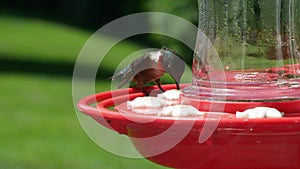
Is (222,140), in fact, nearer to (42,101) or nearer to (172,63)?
(172,63)

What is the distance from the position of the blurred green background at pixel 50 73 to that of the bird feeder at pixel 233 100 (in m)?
1.30

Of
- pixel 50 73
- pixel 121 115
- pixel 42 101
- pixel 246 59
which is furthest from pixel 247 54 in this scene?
pixel 50 73

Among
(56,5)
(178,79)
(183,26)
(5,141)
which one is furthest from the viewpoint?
(56,5)

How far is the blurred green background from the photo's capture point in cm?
540

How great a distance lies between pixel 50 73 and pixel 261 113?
9.65 metres

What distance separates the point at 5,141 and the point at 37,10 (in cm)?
1102

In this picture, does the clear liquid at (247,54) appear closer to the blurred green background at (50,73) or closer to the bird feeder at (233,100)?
the bird feeder at (233,100)

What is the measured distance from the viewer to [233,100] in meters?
1.50

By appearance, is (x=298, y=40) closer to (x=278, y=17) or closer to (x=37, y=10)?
(x=278, y=17)

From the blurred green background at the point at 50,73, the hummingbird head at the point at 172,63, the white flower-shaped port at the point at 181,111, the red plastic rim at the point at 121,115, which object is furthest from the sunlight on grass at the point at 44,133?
the white flower-shaped port at the point at 181,111

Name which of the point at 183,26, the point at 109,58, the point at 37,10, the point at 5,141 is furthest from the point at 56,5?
the point at 183,26

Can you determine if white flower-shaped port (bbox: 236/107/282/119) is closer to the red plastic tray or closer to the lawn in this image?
→ the red plastic tray

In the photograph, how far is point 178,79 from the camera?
1.70 metres

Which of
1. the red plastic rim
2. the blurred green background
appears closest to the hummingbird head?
the red plastic rim
